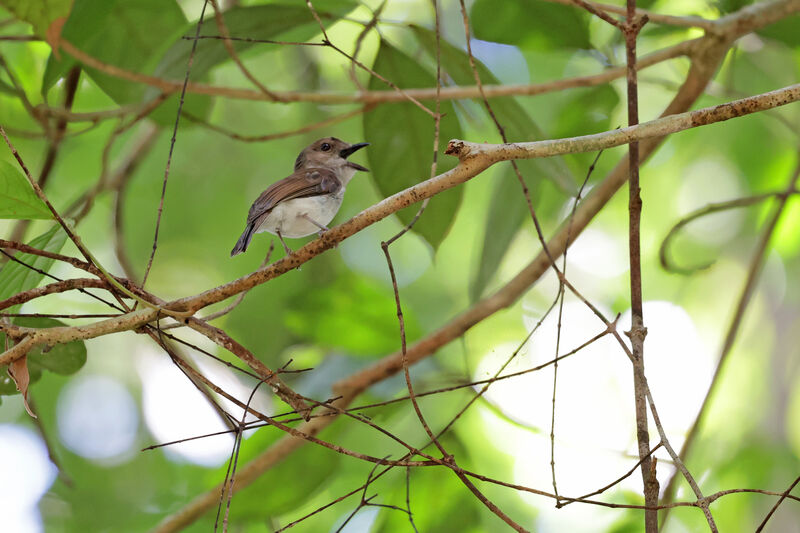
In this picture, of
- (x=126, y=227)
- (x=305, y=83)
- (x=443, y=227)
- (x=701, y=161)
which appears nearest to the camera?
(x=443, y=227)

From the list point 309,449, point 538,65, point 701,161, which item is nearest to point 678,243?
point 701,161

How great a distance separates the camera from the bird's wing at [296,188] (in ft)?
8.06

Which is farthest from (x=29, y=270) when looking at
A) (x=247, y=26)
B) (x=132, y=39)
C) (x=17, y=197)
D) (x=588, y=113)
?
(x=588, y=113)

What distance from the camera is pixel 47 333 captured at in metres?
1.62

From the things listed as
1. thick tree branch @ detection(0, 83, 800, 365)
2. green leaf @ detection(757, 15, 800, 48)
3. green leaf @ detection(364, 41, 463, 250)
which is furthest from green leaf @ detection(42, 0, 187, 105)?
green leaf @ detection(757, 15, 800, 48)

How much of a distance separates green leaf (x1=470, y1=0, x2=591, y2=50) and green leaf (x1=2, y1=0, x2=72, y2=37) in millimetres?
1177

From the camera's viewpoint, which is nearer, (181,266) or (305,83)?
(305,83)

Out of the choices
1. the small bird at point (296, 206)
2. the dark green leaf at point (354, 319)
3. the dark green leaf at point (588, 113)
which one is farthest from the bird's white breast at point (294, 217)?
the dark green leaf at point (588, 113)

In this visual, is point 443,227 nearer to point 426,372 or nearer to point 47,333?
point 426,372

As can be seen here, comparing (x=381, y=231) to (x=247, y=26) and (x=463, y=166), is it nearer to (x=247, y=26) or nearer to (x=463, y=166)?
(x=247, y=26)

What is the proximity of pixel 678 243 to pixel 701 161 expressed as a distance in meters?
0.53

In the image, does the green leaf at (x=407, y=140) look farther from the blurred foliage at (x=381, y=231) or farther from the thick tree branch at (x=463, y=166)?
the thick tree branch at (x=463, y=166)

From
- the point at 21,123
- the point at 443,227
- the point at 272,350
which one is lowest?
the point at 443,227

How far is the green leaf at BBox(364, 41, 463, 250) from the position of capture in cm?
244
